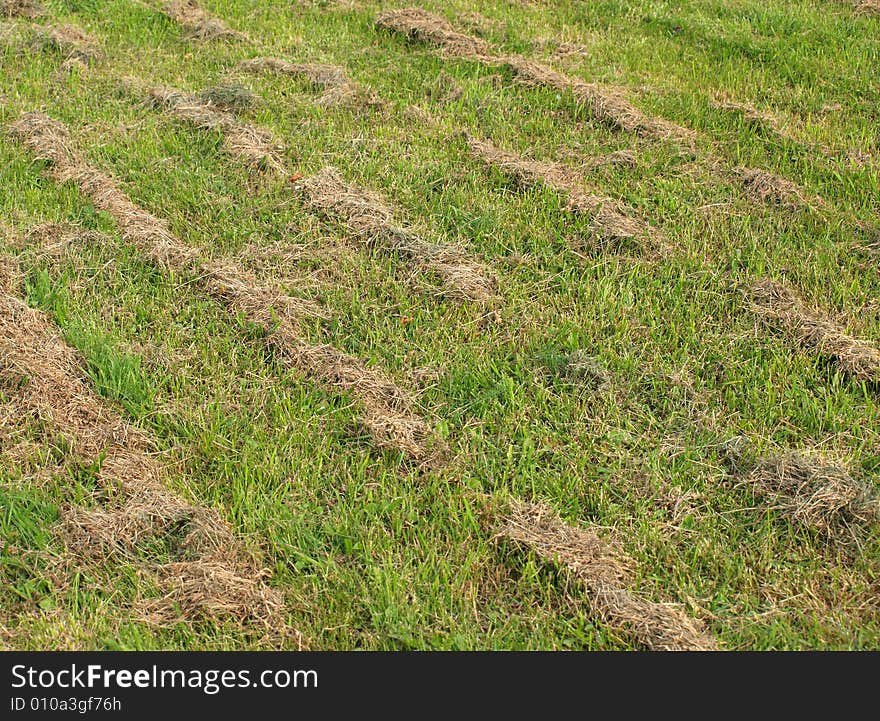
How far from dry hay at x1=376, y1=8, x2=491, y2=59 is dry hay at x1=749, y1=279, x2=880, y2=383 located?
346 cm

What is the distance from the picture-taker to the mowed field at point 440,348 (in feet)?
10.4

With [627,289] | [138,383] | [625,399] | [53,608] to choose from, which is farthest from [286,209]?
[53,608]

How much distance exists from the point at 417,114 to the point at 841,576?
4177mm

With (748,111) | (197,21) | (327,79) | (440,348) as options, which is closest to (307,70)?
(327,79)

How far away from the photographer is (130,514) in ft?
11.1

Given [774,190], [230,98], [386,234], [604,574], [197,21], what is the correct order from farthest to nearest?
1. [197,21]
2. [230,98]
3. [774,190]
4. [386,234]
5. [604,574]

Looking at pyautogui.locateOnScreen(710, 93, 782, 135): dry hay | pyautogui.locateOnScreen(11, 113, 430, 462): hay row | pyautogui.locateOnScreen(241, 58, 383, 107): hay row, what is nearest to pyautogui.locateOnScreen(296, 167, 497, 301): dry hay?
pyautogui.locateOnScreen(11, 113, 430, 462): hay row

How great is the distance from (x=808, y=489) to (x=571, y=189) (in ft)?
8.20

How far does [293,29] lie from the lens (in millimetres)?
7570

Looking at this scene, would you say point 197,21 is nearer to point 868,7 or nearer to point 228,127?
point 228,127

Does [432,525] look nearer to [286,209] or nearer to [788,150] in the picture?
[286,209]

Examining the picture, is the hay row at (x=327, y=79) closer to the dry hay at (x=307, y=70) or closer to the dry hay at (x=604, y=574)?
the dry hay at (x=307, y=70)

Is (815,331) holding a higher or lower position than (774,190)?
lower

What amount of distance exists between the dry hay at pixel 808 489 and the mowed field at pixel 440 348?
0.04 ft
